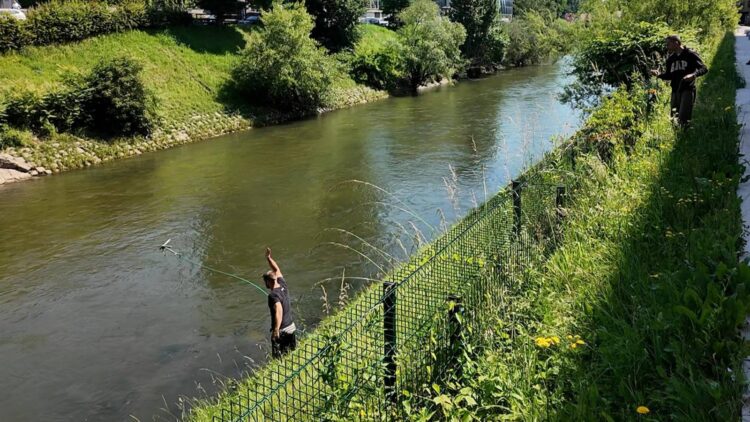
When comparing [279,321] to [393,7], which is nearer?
[279,321]

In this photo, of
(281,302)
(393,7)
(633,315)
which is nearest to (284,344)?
(281,302)

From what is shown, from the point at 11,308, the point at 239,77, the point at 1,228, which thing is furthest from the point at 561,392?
the point at 239,77

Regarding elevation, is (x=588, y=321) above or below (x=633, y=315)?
below

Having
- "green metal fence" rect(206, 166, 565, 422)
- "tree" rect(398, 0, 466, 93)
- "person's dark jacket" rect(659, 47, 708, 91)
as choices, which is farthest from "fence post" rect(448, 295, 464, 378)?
"tree" rect(398, 0, 466, 93)

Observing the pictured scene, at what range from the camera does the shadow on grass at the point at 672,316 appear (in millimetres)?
3314

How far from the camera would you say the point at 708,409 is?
3.09 meters

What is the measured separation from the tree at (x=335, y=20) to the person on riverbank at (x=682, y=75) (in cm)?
3761

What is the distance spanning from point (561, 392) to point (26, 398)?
24.4 feet

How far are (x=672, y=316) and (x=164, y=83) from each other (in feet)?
101

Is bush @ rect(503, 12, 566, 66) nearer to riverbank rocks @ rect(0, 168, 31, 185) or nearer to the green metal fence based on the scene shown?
riverbank rocks @ rect(0, 168, 31, 185)

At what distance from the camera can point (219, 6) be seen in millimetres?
40375

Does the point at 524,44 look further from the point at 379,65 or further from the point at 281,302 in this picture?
the point at 281,302

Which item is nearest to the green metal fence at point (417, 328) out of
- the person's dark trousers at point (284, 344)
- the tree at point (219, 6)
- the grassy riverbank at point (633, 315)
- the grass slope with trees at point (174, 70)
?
the grassy riverbank at point (633, 315)

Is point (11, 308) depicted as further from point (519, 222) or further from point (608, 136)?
point (608, 136)
